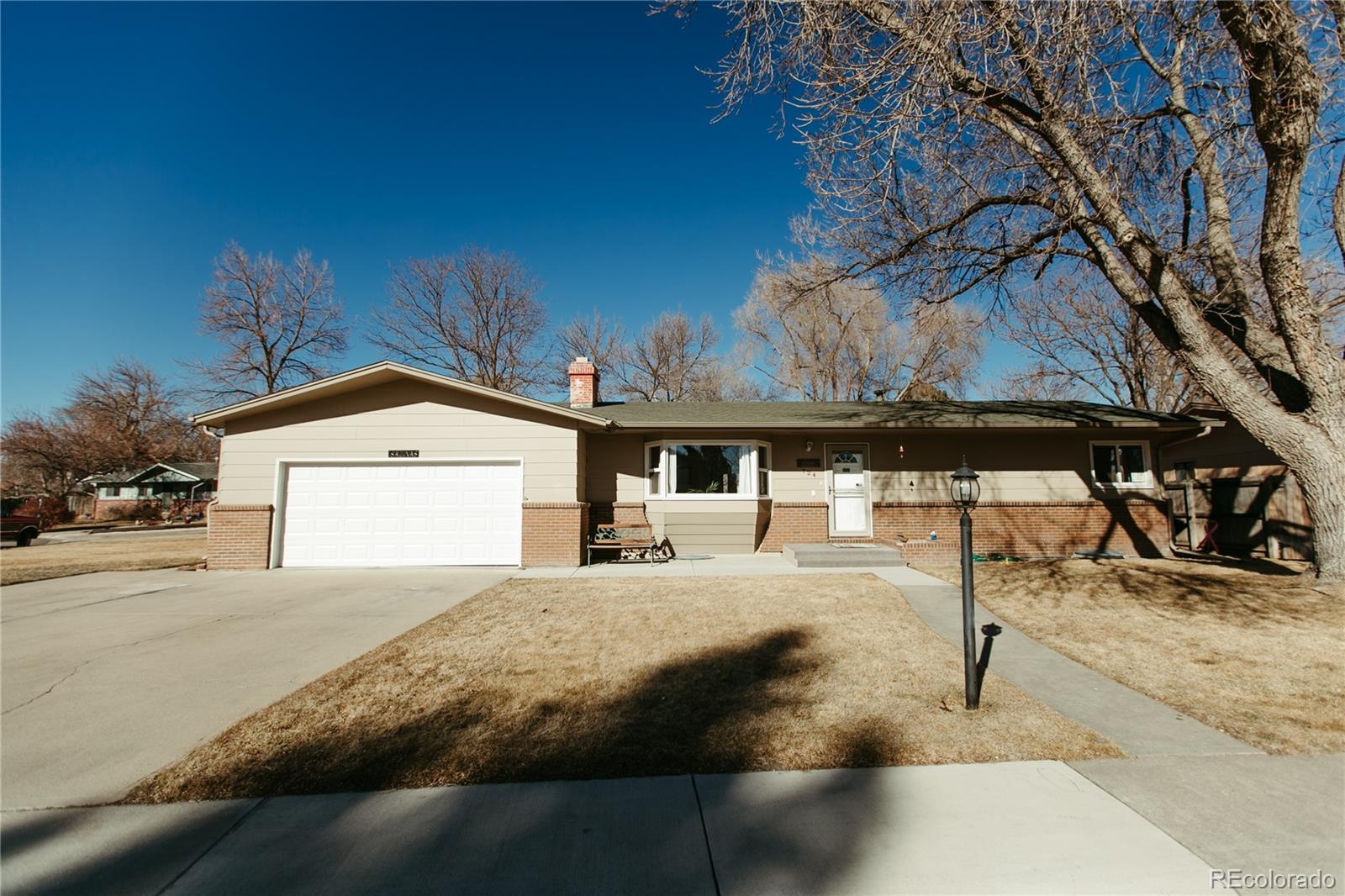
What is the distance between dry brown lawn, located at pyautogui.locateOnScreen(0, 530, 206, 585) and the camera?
11203 millimetres

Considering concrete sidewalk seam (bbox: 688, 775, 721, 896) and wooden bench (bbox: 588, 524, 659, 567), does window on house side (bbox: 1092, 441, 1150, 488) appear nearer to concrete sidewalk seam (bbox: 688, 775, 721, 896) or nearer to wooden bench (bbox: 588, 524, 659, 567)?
wooden bench (bbox: 588, 524, 659, 567)

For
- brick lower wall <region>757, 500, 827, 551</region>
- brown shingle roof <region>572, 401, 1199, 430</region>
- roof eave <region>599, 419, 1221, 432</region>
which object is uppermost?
brown shingle roof <region>572, 401, 1199, 430</region>

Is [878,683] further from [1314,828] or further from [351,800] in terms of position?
[351,800]

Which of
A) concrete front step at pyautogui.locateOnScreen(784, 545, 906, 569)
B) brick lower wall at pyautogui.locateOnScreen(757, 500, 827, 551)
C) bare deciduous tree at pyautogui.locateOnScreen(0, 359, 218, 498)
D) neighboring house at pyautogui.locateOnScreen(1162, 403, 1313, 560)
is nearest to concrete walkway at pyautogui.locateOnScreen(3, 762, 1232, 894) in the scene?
concrete front step at pyautogui.locateOnScreen(784, 545, 906, 569)

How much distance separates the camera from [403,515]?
11016 mm

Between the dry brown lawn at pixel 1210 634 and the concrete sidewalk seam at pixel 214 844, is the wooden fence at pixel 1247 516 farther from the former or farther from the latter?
the concrete sidewalk seam at pixel 214 844

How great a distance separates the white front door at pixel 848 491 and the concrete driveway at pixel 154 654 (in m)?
6.91

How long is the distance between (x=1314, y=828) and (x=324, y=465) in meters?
12.8

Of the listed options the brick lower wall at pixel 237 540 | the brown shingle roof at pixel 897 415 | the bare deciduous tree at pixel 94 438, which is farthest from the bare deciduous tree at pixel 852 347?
the bare deciduous tree at pixel 94 438

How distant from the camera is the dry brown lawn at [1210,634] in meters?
3.95

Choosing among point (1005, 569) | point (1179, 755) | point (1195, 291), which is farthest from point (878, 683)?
point (1195, 291)

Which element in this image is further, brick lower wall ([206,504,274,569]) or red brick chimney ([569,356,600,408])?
red brick chimney ([569,356,600,408])

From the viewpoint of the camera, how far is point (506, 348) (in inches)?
1133

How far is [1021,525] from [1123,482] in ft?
8.00
